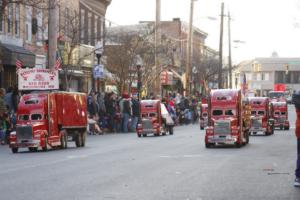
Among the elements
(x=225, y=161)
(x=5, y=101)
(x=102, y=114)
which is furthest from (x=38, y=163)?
(x=102, y=114)

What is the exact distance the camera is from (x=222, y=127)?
87.0 ft

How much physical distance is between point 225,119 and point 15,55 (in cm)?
1679

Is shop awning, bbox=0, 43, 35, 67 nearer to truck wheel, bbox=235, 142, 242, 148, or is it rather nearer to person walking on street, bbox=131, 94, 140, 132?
person walking on street, bbox=131, 94, 140, 132

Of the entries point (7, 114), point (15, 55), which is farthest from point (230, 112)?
point (15, 55)

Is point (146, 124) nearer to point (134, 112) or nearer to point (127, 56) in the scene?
point (134, 112)

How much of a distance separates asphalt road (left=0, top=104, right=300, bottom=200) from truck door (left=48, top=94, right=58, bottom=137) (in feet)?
4.58

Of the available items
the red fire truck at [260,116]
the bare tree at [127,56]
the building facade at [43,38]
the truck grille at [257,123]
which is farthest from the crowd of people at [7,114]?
the bare tree at [127,56]

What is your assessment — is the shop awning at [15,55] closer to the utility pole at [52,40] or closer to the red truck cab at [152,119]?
the utility pole at [52,40]

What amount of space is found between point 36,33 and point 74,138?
1970 cm

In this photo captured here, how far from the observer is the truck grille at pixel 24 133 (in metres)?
25.0

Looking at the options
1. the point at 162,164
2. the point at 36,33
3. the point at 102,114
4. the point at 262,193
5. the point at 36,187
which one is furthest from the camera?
the point at 36,33

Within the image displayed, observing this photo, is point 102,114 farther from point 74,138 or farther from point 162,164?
point 162,164

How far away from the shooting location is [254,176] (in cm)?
1605

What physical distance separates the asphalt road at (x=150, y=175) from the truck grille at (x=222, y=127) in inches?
68.1
